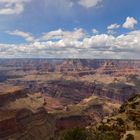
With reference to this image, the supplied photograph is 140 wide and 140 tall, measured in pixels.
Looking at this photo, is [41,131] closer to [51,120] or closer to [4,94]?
[51,120]

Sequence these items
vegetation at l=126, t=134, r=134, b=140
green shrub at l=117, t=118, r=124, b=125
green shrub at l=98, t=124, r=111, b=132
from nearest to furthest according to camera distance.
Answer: vegetation at l=126, t=134, r=134, b=140 < green shrub at l=98, t=124, r=111, b=132 < green shrub at l=117, t=118, r=124, b=125

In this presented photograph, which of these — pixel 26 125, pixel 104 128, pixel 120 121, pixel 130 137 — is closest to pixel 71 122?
pixel 26 125

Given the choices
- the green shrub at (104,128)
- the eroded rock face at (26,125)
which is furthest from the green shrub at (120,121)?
the eroded rock face at (26,125)

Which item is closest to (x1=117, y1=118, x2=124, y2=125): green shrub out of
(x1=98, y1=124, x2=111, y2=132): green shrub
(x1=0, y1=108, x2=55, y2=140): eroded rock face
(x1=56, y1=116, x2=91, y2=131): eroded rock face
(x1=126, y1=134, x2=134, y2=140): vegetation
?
(x1=98, y1=124, x2=111, y2=132): green shrub

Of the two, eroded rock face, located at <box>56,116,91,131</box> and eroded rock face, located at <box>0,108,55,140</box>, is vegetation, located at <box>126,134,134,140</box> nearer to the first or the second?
eroded rock face, located at <box>0,108,55,140</box>

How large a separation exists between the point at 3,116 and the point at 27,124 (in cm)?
1637

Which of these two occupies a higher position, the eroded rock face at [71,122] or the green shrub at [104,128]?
the green shrub at [104,128]

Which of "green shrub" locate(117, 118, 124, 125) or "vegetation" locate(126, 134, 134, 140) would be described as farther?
"green shrub" locate(117, 118, 124, 125)

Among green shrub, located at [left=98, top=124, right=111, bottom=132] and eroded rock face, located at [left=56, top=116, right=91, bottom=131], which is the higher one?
green shrub, located at [left=98, top=124, right=111, bottom=132]

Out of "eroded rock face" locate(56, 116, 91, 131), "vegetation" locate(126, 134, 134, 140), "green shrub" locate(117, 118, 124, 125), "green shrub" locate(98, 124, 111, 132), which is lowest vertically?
"eroded rock face" locate(56, 116, 91, 131)

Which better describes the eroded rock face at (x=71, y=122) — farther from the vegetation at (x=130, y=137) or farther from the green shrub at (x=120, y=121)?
the vegetation at (x=130, y=137)

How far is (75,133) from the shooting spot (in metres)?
50.3

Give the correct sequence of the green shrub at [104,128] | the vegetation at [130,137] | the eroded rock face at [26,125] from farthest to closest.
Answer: the eroded rock face at [26,125] < the green shrub at [104,128] < the vegetation at [130,137]

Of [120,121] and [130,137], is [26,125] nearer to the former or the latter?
[120,121]
